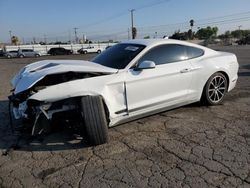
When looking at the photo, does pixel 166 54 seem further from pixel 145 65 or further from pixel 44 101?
pixel 44 101

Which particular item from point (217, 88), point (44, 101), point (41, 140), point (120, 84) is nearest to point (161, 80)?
point (120, 84)

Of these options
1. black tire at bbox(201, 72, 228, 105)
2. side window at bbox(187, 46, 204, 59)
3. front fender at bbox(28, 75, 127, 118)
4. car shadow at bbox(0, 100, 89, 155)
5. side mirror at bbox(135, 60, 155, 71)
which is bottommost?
car shadow at bbox(0, 100, 89, 155)

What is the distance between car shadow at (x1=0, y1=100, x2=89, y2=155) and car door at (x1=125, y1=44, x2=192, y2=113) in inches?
40.3

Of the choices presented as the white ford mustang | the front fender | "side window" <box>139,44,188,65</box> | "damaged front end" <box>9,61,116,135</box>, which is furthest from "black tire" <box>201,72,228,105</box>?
"damaged front end" <box>9,61,116,135</box>

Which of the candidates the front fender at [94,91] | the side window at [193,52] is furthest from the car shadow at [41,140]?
→ the side window at [193,52]

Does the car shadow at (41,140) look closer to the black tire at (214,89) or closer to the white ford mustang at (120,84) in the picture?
the white ford mustang at (120,84)

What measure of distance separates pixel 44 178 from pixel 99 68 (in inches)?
73.0

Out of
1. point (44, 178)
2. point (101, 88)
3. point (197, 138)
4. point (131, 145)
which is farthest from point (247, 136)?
point (44, 178)

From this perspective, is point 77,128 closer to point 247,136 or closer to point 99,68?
point 99,68

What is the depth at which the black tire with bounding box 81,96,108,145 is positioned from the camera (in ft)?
13.1

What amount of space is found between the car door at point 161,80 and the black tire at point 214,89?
1.96 feet

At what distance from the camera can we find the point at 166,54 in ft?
17.1

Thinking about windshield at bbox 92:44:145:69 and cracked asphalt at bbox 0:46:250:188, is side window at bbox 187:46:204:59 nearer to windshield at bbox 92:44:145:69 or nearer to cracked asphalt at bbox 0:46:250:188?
windshield at bbox 92:44:145:69

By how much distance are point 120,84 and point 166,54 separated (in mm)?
1239
